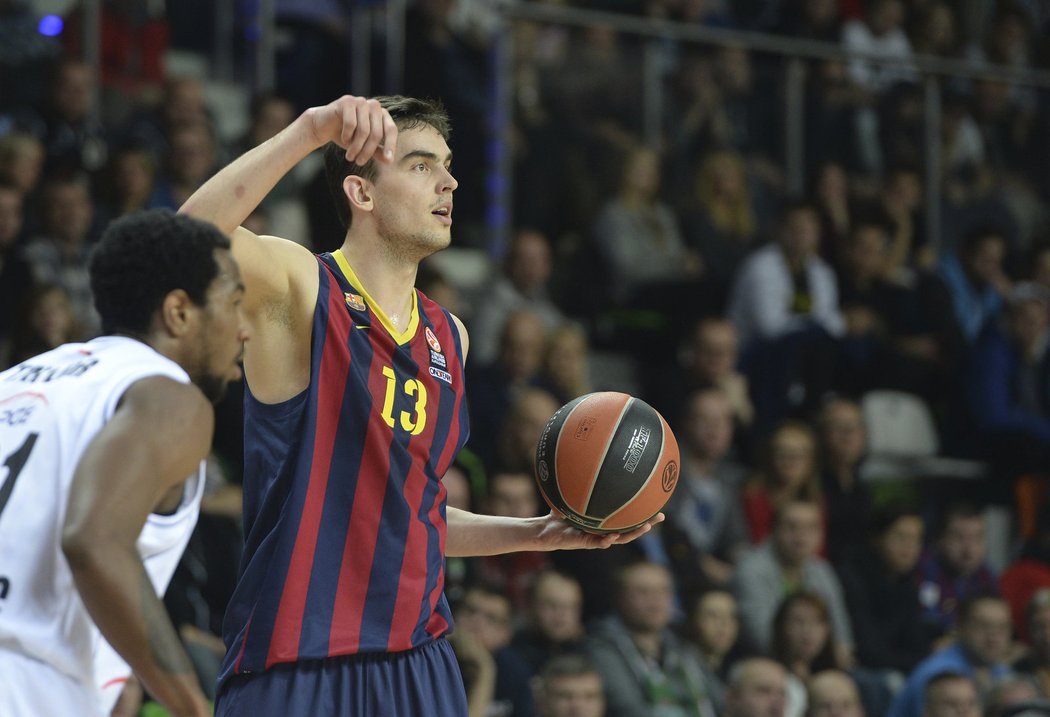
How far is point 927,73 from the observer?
11.6 metres

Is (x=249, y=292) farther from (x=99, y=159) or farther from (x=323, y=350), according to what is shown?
(x=99, y=159)

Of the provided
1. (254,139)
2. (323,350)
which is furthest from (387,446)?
(254,139)

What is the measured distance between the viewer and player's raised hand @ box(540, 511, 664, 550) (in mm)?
4645

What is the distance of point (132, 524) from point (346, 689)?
1.25 m

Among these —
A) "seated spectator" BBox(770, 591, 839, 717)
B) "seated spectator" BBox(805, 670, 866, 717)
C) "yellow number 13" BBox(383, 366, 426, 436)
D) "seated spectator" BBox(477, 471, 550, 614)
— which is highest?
"yellow number 13" BBox(383, 366, 426, 436)

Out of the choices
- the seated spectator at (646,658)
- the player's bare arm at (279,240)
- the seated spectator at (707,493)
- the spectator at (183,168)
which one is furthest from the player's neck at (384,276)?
the seated spectator at (707,493)

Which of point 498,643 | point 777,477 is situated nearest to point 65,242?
point 498,643

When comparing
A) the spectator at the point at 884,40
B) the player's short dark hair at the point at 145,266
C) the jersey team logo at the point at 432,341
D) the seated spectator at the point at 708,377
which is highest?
the spectator at the point at 884,40

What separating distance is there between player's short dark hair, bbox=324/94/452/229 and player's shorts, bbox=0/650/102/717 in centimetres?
175

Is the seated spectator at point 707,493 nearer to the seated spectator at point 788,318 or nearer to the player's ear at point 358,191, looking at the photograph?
the seated spectator at point 788,318

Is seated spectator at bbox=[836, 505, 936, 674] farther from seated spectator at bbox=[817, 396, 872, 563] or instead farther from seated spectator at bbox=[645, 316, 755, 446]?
seated spectator at bbox=[645, 316, 755, 446]

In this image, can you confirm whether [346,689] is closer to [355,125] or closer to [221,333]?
[221,333]

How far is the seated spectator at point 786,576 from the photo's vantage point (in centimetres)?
869

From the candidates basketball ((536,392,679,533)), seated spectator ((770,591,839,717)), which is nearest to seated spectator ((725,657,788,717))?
seated spectator ((770,591,839,717))
